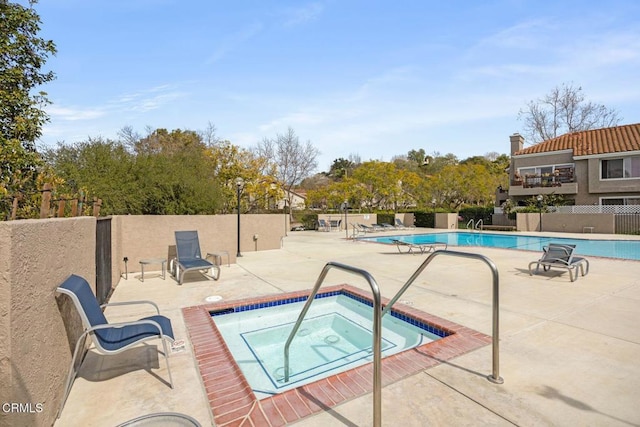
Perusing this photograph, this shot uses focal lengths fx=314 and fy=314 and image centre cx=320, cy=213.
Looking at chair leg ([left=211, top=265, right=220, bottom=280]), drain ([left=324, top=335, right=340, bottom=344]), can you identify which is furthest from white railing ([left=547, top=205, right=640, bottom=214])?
chair leg ([left=211, top=265, right=220, bottom=280])

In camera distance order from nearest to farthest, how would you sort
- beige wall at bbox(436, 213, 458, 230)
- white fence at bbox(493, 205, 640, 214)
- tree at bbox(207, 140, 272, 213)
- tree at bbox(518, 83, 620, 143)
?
white fence at bbox(493, 205, 640, 214), tree at bbox(207, 140, 272, 213), beige wall at bbox(436, 213, 458, 230), tree at bbox(518, 83, 620, 143)

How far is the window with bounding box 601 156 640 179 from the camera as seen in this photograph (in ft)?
74.6

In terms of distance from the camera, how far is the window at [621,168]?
895 inches

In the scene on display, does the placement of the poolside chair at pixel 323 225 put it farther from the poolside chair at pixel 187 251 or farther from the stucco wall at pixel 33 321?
the stucco wall at pixel 33 321

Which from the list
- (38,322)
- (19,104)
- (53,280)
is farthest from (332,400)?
(19,104)

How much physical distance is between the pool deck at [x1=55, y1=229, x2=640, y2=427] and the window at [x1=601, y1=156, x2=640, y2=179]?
76.0 ft

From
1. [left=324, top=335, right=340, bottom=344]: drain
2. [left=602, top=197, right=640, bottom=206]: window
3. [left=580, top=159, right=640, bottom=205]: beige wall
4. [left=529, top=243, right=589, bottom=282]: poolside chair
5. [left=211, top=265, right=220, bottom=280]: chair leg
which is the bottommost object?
[left=324, top=335, right=340, bottom=344]: drain

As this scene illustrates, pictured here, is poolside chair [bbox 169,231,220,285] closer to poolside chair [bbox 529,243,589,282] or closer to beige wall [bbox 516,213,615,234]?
poolside chair [bbox 529,243,589,282]

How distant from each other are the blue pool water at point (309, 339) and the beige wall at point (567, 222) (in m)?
22.2

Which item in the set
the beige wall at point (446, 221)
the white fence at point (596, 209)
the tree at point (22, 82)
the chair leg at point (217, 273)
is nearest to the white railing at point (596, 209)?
the white fence at point (596, 209)

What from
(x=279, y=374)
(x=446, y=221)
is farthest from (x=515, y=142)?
(x=279, y=374)

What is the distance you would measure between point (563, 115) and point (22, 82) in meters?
43.7

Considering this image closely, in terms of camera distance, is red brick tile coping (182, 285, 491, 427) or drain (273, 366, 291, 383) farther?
drain (273, 366, 291, 383)

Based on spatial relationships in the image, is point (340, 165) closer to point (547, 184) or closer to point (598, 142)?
point (547, 184)
